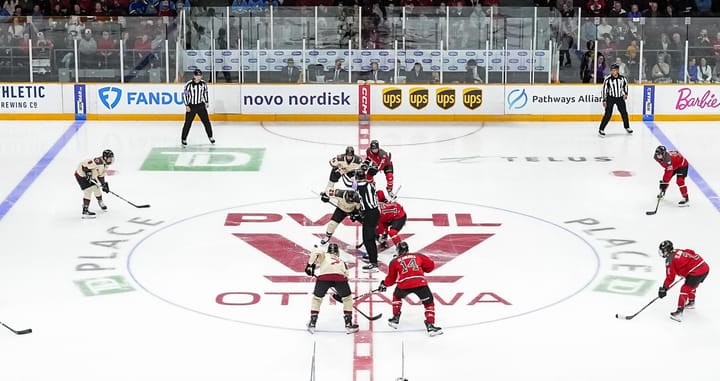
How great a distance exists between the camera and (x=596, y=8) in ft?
76.1

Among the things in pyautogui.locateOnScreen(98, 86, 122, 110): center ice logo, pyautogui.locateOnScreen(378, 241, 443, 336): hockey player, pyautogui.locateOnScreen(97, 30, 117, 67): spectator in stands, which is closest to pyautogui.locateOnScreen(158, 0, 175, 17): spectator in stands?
pyautogui.locateOnScreen(97, 30, 117, 67): spectator in stands

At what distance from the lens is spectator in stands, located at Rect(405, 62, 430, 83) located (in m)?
21.8

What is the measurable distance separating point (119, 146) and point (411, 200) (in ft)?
18.6

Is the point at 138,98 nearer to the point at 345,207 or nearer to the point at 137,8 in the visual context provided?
the point at 137,8

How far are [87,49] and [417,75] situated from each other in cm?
567

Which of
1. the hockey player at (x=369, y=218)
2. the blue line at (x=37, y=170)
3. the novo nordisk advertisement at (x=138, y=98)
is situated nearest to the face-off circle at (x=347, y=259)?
the hockey player at (x=369, y=218)

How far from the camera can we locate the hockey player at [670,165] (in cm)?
1524

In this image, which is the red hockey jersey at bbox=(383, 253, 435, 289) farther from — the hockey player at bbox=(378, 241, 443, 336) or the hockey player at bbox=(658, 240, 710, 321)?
the hockey player at bbox=(658, 240, 710, 321)

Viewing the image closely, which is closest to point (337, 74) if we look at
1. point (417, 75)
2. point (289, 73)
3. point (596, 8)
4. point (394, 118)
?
point (289, 73)

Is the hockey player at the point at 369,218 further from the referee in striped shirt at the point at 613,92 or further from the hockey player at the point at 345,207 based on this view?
the referee in striped shirt at the point at 613,92

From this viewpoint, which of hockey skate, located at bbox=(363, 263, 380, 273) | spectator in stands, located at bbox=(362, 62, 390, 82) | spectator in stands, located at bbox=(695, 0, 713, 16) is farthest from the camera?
spectator in stands, located at bbox=(695, 0, 713, 16)

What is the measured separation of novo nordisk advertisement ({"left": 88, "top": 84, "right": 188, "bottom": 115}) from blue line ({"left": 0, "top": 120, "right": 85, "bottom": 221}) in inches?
20.6

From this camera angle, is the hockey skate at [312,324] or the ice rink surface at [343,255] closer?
the ice rink surface at [343,255]

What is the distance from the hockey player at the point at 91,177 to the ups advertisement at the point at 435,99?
7630 mm
